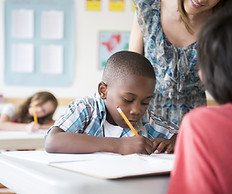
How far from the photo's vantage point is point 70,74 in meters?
3.54

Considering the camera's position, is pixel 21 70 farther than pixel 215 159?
Yes

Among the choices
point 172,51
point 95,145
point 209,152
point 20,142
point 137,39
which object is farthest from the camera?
point 20,142

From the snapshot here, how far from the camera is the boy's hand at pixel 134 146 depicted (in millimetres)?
1013

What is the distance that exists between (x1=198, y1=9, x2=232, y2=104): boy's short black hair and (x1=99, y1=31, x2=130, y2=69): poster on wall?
302 centimetres

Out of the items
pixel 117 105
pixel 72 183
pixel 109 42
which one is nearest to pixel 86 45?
pixel 109 42

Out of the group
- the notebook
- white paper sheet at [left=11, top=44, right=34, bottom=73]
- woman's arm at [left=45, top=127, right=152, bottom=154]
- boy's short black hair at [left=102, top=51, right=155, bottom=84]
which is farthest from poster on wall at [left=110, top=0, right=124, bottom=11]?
the notebook

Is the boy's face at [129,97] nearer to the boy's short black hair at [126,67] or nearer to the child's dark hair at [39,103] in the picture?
the boy's short black hair at [126,67]

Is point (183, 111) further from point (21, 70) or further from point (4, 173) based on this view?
point (21, 70)

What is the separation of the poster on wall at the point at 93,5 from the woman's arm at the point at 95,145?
2.63 meters

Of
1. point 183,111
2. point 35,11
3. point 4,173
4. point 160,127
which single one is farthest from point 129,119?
point 35,11

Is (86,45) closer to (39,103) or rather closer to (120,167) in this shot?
(39,103)

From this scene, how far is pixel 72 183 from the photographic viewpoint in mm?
566

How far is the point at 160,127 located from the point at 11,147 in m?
0.74

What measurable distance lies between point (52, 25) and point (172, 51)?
2.24 metres
